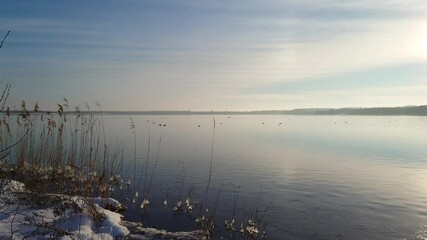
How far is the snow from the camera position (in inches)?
344

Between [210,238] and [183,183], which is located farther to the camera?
[183,183]

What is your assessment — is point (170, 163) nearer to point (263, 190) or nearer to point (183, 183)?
point (183, 183)

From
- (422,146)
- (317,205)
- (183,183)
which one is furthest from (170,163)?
(422,146)

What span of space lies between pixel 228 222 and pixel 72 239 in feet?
19.3

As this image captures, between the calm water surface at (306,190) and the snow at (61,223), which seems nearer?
the snow at (61,223)

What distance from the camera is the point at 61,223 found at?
9.74m

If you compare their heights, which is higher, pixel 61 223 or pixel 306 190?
pixel 61 223

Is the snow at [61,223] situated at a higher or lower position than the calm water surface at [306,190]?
higher

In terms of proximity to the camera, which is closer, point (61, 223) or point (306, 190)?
point (61, 223)

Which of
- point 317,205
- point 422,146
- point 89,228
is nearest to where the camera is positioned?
point 89,228

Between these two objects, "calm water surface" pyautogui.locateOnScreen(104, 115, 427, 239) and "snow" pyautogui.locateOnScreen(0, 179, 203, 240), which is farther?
"calm water surface" pyautogui.locateOnScreen(104, 115, 427, 239)

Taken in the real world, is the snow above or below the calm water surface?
above

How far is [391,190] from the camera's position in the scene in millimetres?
18500

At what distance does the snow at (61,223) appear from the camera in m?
8.73
